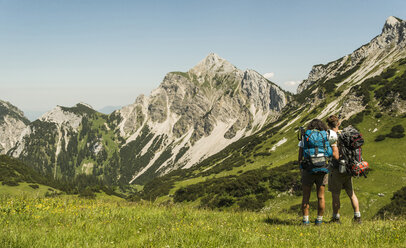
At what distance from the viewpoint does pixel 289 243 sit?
18.7ft

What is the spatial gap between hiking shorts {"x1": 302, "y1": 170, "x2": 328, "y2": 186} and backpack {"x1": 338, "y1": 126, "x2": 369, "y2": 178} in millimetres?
1364

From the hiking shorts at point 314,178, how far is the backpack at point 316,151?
0.85 feet

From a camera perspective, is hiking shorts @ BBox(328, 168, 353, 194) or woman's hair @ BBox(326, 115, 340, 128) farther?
hiking shorts @ BBox(328, 168, 353, 194)

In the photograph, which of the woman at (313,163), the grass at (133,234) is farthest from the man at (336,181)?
the grass at (133,234)

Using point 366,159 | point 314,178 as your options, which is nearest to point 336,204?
point 314,178

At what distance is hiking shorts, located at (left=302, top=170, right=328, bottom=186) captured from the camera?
9.68 metres

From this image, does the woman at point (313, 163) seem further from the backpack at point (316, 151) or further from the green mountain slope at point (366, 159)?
the green mountain slope at point (366, 159)

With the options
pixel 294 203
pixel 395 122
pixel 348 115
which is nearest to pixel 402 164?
pixel 294 203

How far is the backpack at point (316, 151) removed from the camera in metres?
9.39

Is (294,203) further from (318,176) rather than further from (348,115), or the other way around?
(348,115)

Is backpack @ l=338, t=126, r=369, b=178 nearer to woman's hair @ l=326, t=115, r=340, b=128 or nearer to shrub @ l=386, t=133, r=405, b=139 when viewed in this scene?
woman's hair @ l=326, t=115, r=340, b=128

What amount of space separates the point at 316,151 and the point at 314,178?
46.4 inches

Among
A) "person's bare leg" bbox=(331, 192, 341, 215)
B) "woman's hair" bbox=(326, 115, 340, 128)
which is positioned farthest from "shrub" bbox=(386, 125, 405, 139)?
"woman's hair" bbox=(326, 115, 340, 128)

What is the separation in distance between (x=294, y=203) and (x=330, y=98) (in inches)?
5035
